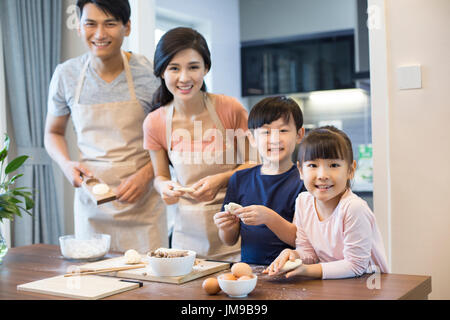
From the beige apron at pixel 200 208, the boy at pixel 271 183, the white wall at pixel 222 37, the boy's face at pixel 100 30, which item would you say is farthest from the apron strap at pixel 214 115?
the white wall at pixel 222 37

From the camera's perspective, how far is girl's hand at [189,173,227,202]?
164 centimetres

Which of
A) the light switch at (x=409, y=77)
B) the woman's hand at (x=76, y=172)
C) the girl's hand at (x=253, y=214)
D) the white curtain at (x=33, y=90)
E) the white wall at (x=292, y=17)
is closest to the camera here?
the girl's hand at (x=253, y=214)

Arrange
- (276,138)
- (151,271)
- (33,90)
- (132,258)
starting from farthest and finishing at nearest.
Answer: (33,90) < (276,138) < (132,258) < (151,271)

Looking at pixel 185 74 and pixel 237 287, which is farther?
pixel 185 74

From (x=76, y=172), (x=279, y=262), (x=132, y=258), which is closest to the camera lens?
(x=279, y=262)

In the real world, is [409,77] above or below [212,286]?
above

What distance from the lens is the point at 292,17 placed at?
447 centimetres

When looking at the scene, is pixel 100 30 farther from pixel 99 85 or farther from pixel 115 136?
pixel 115 136

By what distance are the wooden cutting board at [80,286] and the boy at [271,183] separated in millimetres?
361

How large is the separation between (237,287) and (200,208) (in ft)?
2.43

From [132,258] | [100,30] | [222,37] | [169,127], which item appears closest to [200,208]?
[169,127]

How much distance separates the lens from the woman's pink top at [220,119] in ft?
5.90

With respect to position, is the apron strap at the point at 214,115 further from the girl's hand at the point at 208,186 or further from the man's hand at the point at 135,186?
the man's hand at the point at 135,186

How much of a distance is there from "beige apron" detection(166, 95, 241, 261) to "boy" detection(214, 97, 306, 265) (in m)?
0.18
